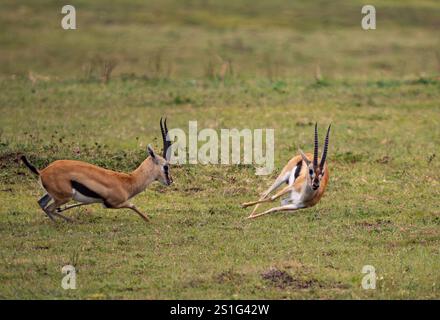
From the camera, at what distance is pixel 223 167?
44.4ft

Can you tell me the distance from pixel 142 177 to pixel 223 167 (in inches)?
84.8

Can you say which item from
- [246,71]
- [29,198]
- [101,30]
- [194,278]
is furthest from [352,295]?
[101,30]

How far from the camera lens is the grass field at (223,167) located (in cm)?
926

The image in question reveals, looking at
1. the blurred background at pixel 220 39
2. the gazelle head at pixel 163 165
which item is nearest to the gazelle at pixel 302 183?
the gazelle head at pixel 163 165

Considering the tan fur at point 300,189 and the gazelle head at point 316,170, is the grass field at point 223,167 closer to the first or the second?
the tan fur at point 300,189

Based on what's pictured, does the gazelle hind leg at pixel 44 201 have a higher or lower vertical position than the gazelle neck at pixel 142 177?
lower

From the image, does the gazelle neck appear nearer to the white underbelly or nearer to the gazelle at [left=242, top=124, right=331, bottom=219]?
the white underbelly

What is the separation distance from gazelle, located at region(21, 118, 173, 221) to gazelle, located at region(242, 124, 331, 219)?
4.52 feet

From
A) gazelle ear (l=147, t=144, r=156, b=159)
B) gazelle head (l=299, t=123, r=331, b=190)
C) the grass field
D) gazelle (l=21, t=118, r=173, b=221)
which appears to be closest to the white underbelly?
gazelle (l=21, t=118, r=173, b=221)

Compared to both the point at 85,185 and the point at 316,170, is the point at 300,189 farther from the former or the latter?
the point at 85,185

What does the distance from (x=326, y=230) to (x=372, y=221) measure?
0.72 meters

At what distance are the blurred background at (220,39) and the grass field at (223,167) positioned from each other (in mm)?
117

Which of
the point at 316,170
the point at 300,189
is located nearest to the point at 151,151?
the point at 300,189

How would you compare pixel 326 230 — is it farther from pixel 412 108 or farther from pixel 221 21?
pixel 221 21
